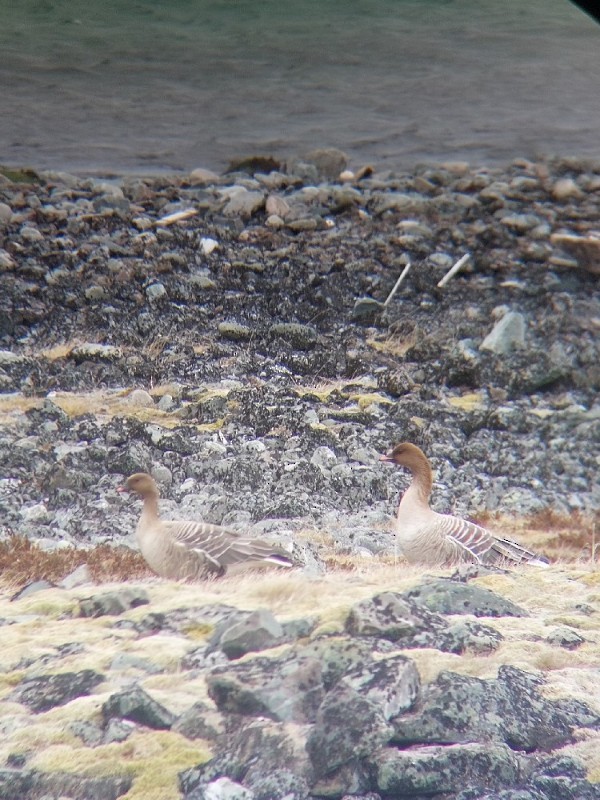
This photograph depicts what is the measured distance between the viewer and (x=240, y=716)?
1748 mm

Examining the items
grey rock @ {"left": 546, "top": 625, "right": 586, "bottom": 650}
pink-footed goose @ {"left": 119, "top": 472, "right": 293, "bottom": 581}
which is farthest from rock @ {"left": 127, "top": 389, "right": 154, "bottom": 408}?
grey rock @ {"left": 546, "top": 625, "right": 586, "bottom": 650}

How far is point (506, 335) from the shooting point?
94.2 inches

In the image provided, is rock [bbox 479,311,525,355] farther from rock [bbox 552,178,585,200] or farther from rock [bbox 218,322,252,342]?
rock [bbox 218,322,252,342]

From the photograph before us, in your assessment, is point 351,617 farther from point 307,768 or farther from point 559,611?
point 559,611

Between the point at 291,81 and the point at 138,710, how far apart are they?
5.46 ft

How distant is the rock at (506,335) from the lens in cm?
238

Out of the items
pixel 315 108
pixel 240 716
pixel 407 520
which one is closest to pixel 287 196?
pixel 315 108

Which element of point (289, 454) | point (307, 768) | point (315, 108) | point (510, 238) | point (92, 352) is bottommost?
point (307, 768)

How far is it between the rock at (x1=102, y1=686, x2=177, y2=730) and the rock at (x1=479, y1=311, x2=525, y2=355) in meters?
1.17

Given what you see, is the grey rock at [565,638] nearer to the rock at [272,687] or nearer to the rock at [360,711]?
the rock at [360,711]

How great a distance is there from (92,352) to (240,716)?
90cm

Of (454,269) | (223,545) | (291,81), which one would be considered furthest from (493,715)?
(291,81)

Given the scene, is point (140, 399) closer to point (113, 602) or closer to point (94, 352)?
point (94, 352)

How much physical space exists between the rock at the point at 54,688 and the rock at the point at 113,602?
0.13m
